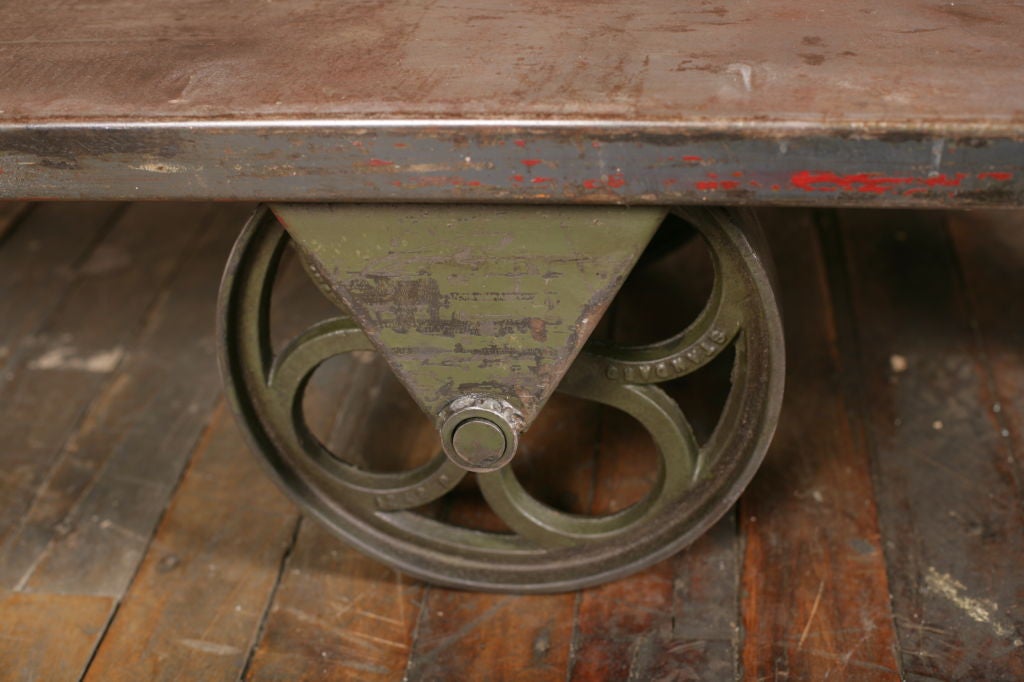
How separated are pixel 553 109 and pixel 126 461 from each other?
1.14 m

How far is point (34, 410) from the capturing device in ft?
6.73

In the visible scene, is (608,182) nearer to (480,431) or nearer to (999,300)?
(480,431)

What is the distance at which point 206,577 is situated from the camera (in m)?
1.72

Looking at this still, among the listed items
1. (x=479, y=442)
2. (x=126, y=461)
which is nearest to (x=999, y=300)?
(x=479, y=442)

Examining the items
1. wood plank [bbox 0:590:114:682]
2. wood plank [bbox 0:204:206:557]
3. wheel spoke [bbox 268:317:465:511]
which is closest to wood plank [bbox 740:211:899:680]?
wheel spoke [bbox 268:317:465:511]

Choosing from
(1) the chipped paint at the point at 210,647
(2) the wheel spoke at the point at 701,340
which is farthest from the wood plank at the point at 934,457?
(1) the chipped paint at the point at 210,647

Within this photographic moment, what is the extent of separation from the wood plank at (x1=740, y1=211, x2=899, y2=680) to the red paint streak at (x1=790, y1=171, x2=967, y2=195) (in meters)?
0.70

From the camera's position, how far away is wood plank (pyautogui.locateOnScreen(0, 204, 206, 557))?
1.95 m

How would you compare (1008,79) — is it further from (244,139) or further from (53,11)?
(53,11)

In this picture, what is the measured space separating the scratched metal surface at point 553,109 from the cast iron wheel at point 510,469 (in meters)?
0.19

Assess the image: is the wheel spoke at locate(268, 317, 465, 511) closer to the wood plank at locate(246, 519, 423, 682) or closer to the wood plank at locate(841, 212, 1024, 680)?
the wood plank at locate(246, 519, 423, 682)

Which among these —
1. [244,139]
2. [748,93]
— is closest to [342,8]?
[244,139]

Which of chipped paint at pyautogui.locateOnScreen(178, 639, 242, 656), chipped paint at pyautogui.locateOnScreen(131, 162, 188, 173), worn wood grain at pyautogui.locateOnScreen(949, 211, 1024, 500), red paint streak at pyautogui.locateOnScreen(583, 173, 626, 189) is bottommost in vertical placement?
worn wood grain at pyautogui.locateOnScreen(949, 211, 1024, 500)

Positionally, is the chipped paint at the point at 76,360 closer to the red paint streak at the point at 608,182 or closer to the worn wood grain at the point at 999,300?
the red paint streak at the point at 608,182
